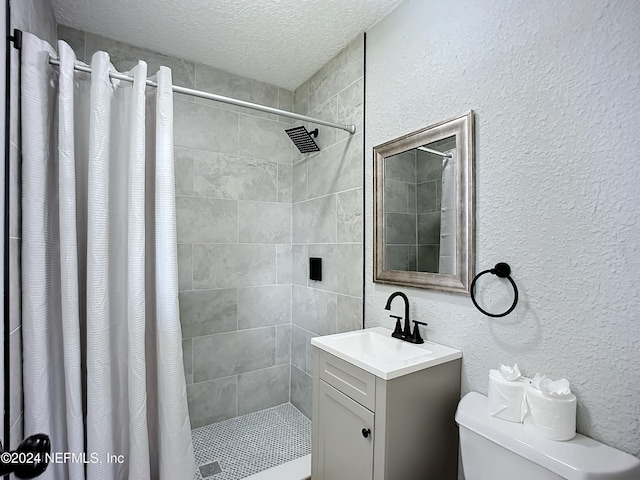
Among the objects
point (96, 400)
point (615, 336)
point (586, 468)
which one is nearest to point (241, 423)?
point (96, 400)

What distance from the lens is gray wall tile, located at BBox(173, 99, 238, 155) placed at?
2078 millimetres

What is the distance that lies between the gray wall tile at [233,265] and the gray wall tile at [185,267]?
0.08 ft

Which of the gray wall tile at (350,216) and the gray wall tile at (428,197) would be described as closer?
the gray wall tile at (428,197)

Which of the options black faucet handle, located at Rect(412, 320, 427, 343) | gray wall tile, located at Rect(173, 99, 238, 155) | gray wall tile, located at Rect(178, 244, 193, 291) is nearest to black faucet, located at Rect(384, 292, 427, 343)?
black faucet handle, located at Rect(412, 320, 427, 343)

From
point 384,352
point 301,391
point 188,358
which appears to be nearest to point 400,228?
point 384,352

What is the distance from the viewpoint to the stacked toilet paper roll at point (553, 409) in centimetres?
92

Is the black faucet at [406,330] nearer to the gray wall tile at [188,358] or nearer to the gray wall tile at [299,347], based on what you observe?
the gray wall tile at [299,347]

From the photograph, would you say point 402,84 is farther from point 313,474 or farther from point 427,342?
point 313,474

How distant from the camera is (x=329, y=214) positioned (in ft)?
6.75

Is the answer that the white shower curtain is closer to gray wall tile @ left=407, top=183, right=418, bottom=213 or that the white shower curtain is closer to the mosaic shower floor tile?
the mosaic shower floor tile

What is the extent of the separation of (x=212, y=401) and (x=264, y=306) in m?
0.70

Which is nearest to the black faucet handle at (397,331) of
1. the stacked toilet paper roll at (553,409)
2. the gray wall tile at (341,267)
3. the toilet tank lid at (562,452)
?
the gray wall tile at (341,267)

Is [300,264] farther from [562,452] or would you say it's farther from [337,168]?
[562,452]

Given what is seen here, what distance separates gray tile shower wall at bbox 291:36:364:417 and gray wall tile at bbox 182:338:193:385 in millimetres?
710
